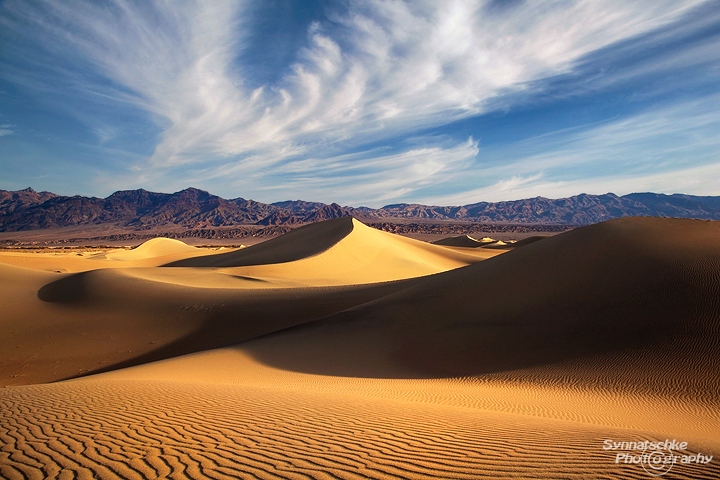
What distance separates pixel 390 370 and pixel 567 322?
5.02 metres

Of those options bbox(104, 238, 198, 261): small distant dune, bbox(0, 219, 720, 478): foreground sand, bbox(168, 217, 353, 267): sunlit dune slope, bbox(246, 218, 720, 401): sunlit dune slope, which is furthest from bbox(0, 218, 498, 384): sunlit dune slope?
bbox(104, 238, 198, 261): small distant dune

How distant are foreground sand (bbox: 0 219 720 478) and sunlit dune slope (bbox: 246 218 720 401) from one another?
6 centimetres

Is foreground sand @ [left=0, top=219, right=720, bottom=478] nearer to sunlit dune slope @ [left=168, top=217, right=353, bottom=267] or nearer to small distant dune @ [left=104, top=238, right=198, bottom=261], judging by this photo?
sunlit dune slope @ [left=168, top=217, right=353, bottom=267]

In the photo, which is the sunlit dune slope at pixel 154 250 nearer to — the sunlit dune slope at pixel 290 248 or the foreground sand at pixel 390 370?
the sunlit dune slope at pixel 290 248

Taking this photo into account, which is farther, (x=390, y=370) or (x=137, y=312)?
(x=137, y=312)

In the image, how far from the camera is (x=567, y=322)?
11.1m

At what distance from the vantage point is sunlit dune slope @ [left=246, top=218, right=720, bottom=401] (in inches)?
352

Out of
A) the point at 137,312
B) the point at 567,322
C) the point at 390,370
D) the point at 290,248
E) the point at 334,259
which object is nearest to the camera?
the point at 390,370

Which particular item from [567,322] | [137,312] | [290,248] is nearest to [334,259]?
[290,248]

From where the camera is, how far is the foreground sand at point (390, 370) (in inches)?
153

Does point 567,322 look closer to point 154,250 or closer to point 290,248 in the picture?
point 290,248

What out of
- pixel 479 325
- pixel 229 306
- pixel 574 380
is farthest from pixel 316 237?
pixel 574 380

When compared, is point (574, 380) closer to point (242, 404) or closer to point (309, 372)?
point (309, 372)

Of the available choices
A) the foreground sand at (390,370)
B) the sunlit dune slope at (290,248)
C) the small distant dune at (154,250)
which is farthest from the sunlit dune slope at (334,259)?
the small distant dune at (154,250)
